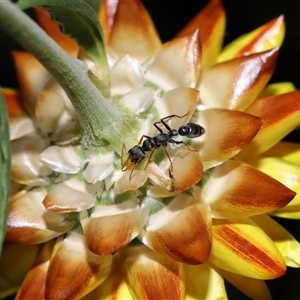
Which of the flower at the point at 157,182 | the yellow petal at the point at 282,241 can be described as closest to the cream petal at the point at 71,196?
the flower at the point at 157,182

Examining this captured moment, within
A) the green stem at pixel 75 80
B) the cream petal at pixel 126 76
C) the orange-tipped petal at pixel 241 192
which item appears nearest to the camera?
the green stem at pixel 75 80

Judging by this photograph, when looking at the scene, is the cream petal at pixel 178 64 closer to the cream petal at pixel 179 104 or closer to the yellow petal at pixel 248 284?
the cream petal at pixel 179 104

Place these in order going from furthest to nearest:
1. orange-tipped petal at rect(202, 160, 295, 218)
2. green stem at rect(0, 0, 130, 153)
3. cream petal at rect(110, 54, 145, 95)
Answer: cream petal at rect(110, 54, 145, 95) → orange-tipped petal at rect(202, 160, 295, 218) → green stem at rect(0, 0, 130, 153)

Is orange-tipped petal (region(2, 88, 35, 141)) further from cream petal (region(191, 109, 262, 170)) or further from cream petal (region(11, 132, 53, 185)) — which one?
cream petal (region(191, 109, 262, 170))

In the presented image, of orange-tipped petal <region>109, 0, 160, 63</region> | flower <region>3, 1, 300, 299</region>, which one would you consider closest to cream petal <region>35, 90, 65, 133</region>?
flower <region>3, 1, 300, 299</region>

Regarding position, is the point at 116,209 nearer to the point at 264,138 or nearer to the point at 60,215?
the point at 60,215

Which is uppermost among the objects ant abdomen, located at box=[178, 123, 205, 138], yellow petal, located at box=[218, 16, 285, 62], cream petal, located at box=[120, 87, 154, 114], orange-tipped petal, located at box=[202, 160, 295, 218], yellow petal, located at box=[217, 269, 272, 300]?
cream petal, located at box=[120, 87, 154, 114]
